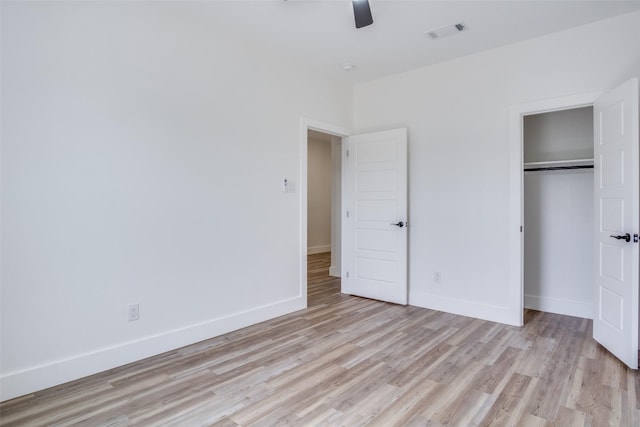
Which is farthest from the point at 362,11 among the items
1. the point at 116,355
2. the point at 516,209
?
the point at 116,355

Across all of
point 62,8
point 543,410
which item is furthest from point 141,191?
point 543,410

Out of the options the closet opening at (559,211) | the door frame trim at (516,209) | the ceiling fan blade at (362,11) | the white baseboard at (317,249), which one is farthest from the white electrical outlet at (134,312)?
the white baseboard at (317,249)

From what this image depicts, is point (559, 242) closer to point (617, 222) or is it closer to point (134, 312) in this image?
point (617, 222)

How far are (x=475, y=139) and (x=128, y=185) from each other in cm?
337

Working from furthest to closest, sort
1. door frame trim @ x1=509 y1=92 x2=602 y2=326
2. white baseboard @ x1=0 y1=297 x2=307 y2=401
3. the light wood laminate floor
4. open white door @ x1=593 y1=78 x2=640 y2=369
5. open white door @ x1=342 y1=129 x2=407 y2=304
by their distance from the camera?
1. open white door @ x1=342 y1=129 x2=407 y2=304
2. door frame trim @ x1=509 y1=92 x2=602 y2=326
3. open white door @ x1=593 y1=78 x2=640 y2=369
4. white baseboard @ x1=0 y1=297 x2=307 y2=401
5. the light wood laminate floor

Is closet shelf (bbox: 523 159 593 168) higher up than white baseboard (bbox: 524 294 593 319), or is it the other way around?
closet shelf (bbox: 523 159 593 168)

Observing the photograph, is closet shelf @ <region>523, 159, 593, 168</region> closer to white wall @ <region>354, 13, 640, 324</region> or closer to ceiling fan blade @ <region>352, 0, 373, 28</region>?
white wall @ <region>354, 13, 640, 324</region>

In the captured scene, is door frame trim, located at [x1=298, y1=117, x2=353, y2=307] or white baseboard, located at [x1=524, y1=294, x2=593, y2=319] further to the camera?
door frame trim, located at [x1=298, y1=117, x2=353, y2=307]

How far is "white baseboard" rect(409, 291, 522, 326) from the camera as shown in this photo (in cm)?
356

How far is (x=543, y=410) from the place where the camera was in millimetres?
2059

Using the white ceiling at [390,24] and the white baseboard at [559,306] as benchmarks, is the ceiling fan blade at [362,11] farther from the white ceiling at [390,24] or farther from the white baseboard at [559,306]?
the white baseboard at [559,306]

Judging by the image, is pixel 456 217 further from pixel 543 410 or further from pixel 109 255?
pixel 109 255

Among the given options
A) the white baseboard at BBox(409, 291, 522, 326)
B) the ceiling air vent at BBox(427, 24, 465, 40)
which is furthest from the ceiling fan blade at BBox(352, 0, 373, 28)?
the white baseboard at BBox(409, 291, 522, 326)

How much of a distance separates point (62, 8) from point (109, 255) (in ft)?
5.47
